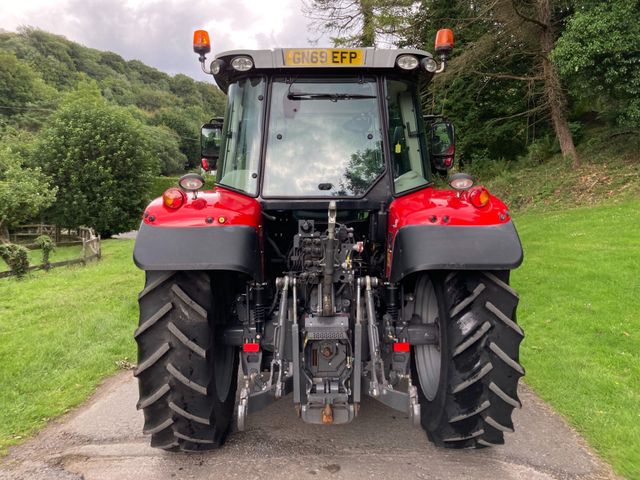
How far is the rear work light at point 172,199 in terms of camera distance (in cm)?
262

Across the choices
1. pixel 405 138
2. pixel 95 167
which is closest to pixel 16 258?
pixel 405 138

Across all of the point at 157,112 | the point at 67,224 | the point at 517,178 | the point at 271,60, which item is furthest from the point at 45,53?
the point at 271,60

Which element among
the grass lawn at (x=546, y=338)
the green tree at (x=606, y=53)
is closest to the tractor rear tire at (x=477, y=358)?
the grass lawn at (x=546, y=338)

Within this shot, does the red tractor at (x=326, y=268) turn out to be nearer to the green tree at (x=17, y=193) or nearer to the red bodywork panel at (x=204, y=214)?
the red bodywork panel at (x=204, y=214)

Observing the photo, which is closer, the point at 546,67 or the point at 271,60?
the point at 271,60

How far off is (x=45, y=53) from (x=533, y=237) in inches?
3596

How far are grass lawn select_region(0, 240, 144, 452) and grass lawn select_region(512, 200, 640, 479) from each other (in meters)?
3.84

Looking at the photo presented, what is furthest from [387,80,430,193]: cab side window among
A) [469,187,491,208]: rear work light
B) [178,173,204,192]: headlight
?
[178,173,204,192]: headlight

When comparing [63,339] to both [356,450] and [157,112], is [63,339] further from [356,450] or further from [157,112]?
[157,112]

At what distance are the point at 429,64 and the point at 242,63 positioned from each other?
4.08ft

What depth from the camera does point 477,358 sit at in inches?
99.3

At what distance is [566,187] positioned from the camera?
569 inches

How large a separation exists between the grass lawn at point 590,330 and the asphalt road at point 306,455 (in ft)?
0.85

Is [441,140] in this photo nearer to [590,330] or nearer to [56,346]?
[590,330]
